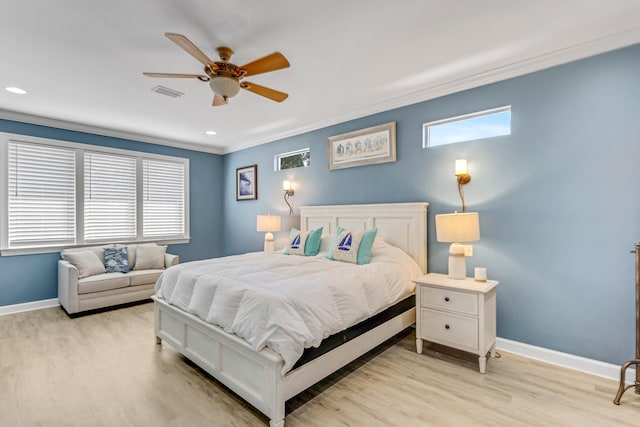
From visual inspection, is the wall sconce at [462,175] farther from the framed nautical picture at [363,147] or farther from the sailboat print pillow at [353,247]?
the sailboat print pillow at [353,247]

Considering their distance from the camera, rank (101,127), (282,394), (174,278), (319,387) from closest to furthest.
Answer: (282,394)
(319,387)
(174,278)
(101,127)

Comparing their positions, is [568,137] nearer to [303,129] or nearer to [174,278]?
[303,129]

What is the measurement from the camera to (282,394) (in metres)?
1.81

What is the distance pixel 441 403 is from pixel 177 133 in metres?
5.19

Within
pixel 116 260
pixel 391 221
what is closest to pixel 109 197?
pixel 116 260

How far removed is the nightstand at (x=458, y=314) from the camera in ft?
8.09

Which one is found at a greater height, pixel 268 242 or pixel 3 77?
pixel 3 77

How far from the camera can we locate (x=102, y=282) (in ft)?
13.1

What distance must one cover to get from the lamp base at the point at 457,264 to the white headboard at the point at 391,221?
1.58 feet

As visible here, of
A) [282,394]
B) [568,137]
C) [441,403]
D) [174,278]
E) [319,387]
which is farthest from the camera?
[174,278]

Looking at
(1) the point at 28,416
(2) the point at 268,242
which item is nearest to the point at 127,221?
(2) the point at 268,242

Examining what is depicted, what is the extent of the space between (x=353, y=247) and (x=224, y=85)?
6.46ft

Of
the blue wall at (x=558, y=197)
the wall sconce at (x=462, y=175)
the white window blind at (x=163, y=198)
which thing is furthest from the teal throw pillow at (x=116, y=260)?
the wall sconce at (x=462, y=175)

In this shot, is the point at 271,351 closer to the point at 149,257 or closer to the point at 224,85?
the point at 224,85
